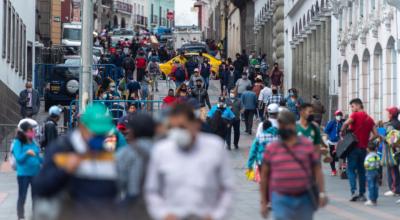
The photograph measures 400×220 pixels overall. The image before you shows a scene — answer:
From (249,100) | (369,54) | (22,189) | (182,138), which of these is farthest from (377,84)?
(182,138)

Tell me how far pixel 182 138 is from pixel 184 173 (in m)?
0.31

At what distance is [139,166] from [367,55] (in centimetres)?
2324

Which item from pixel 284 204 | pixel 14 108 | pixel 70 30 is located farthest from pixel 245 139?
pixel 70 30

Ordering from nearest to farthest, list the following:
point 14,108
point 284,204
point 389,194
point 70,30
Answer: point 284,204, point 389,194, point 14,108, point 70,30

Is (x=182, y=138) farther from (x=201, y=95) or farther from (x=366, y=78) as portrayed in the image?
(x=201, y=95)

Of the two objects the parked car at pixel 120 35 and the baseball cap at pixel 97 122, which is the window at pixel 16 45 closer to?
the baseball cap at pixel 97 122

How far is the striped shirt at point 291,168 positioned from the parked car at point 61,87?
32857mm

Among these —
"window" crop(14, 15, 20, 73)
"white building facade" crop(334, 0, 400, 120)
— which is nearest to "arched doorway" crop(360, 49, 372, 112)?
"white building facade" crop(334, 0, 400, 120)

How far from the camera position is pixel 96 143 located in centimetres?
1026

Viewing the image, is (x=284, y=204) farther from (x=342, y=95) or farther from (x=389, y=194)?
(x=342, y=95)

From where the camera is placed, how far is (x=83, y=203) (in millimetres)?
10141

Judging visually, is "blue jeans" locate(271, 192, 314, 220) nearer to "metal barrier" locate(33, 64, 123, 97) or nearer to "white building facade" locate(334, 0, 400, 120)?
"white building facade" locate(334, 0, 400, 120)

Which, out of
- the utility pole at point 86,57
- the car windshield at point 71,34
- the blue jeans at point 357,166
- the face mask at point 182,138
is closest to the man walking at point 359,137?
the blue jeans at point 357,166

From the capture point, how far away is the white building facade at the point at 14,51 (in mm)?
37281
